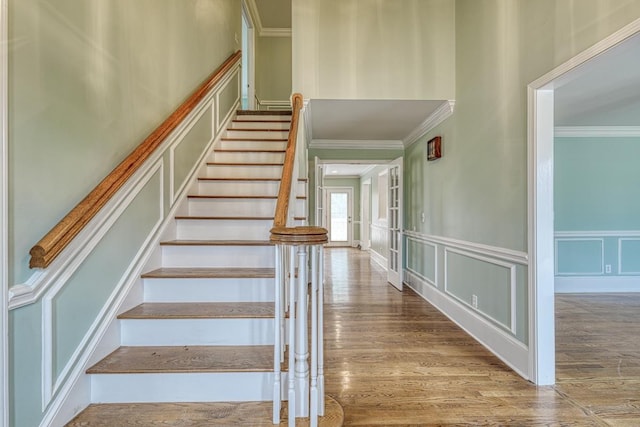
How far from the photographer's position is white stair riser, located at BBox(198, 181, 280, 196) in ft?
9.14

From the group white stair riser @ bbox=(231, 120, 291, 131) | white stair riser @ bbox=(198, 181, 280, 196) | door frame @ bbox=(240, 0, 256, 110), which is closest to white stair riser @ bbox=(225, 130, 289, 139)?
white stair riser @ bbox=(231, 120, 291, 131)

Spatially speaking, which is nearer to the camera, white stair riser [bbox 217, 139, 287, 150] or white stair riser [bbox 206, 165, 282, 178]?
white stair riser [bbox 206, 165, 282, 178]

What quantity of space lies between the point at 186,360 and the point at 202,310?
278mm

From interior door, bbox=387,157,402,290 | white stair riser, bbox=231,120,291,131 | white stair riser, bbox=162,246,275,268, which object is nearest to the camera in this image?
white stair riser, bbox=162,246,275,268

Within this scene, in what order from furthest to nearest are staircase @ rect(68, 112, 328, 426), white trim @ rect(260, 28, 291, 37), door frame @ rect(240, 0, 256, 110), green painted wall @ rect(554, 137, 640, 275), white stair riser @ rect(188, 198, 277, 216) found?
white trim @ rect(260, 28, 291, 37) → door frame @ rect(240, 0, 256, 110) → green painted wall @ rect(554, 137, 640, 275) → white stair riser @ rect(188, 198, 277, 216) → staircase @ rect(68, 112, 328, 426)

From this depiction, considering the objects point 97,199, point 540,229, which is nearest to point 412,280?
point 540,229

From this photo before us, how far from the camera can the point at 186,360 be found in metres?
1.55

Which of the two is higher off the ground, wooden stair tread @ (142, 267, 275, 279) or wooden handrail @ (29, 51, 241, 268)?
wooden handrail @ (29, 51, 241, 268)

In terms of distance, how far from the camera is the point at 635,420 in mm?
1690

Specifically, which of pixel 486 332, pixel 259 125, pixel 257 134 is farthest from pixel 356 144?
pixel 486 332

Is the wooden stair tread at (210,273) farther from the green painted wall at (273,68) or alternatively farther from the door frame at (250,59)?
the green painted wall at (273,68)

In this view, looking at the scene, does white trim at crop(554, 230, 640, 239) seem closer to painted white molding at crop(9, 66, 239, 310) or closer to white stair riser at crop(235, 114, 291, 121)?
white stair riser at crop(235, 114, 291, 121)

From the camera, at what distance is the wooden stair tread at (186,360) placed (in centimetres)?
147

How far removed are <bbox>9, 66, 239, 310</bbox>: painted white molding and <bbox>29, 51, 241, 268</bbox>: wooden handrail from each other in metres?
0.06
